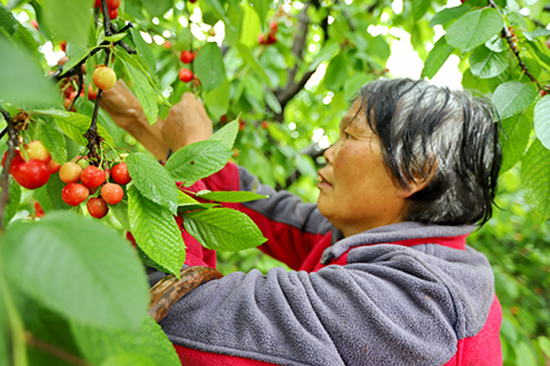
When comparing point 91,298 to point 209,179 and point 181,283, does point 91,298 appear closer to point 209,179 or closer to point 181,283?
point 181,283

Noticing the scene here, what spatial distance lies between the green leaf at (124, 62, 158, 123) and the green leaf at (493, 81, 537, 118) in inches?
25.3

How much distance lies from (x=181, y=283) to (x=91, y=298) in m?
0.40

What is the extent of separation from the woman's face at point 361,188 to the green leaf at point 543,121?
36cm

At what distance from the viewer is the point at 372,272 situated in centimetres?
73

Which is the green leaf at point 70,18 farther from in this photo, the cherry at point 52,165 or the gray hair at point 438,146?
the gray hair at point 438,146

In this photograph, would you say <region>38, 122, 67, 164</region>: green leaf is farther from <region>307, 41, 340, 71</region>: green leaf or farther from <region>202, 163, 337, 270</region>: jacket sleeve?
<region>307, 41, 340, 71</region>: green leaf

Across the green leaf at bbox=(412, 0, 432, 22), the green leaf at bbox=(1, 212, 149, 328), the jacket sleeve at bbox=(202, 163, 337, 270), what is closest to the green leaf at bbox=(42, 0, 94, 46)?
the green leaf at bbox=(1, 212, 149, 328)

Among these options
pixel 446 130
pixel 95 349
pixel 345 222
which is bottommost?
pixel 345 222

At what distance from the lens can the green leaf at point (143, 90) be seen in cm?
51

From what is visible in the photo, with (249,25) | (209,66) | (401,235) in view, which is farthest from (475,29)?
(249,25)

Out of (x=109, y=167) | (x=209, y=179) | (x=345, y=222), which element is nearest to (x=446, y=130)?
(x=345, y=222)

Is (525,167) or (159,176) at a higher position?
(159,176)

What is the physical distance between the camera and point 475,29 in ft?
2.49

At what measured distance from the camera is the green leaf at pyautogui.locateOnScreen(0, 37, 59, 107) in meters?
0.20
